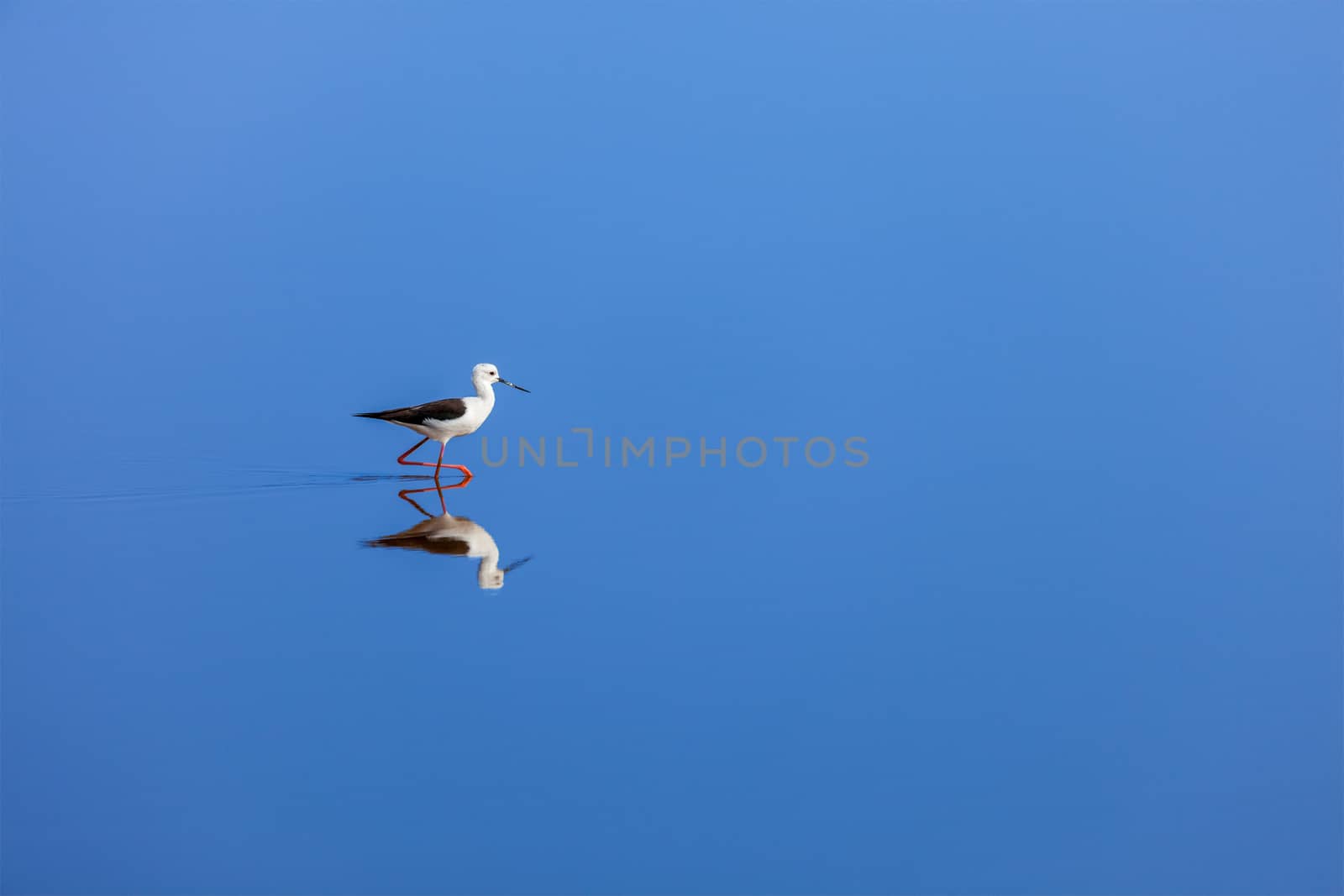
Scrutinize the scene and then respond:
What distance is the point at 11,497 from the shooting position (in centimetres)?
463

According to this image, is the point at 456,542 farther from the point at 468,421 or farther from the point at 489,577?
the point at 468,421

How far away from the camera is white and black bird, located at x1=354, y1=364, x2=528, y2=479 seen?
5.07 metres

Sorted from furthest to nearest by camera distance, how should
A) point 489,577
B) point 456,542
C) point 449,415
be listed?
point 449,415
point 456,542
point 489,577

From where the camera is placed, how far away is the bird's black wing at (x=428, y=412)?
5.07 metres

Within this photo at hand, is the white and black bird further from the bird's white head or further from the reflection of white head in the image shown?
the reflection of white head

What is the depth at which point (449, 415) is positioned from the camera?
199 inches

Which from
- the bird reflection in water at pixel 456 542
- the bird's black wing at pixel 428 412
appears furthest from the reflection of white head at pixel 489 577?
the bird's black wing at pixel 428 412

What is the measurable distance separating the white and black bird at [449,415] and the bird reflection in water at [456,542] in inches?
32.1

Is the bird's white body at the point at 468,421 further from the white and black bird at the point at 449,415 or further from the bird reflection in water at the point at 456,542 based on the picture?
the bird reflection in water at the point at 456,542

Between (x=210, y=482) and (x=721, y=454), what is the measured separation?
230cm

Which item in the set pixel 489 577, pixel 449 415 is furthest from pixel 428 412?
pixel 489 577

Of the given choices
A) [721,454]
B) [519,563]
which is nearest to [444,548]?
[519,563]

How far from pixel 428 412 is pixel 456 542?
1267 mm

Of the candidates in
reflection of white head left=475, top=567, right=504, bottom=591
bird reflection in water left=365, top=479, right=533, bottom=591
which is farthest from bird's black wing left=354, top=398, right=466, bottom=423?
reflection of white head left=475, top=567, right=504, bottom=591
